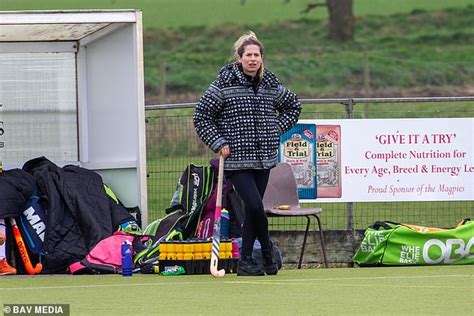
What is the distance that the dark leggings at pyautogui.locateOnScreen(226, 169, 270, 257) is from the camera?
38.9 feet

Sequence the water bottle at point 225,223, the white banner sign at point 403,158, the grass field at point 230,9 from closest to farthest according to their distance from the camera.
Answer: the water bottle at point 225,223 < the white banner sign at point 403,158 < the grass field at point 230,9

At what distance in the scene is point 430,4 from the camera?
47.9m

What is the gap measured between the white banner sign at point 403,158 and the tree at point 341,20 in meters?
28.5

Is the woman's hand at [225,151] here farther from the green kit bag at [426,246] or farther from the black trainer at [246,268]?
the green kit bag at [426,246]

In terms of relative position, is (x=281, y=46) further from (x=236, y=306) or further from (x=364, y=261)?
(x=236, y=306)

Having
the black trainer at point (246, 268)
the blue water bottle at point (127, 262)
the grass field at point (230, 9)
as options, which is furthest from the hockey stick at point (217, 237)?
the grass field at point (230, 9)

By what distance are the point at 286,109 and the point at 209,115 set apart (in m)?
0.80

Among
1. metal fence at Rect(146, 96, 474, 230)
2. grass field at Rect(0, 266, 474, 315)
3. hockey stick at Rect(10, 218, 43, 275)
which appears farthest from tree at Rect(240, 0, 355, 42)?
grass field at Rect(0, 266, 474, 315)

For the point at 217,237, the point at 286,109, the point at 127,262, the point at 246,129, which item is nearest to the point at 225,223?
the point at 217,237

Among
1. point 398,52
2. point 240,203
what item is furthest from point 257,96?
point 398,52

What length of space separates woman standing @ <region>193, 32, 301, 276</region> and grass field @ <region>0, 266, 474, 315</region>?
0.45 meters

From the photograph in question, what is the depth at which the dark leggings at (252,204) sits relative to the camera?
1186cm

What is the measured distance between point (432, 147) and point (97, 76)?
3.52 m

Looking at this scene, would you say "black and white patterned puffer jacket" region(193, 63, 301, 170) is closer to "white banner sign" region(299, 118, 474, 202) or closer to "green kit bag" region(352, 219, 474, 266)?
"green kit bag" region(352, 219, 474, 266)
